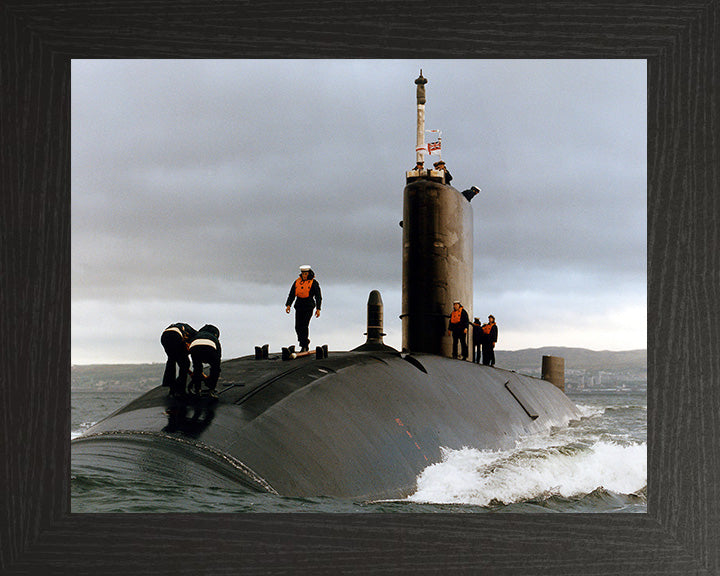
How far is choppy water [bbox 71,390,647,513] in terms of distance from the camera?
4.99 meters

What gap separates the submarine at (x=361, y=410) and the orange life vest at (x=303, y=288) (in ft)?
1.96

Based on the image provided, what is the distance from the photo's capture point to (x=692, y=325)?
482 centimetres

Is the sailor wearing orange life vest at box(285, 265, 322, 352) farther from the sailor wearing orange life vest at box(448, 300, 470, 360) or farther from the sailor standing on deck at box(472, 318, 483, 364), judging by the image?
the sailor standing on deck at box(472, 318, 483, 364)

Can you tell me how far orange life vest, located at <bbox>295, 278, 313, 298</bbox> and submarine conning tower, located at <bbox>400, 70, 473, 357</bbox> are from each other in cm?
386

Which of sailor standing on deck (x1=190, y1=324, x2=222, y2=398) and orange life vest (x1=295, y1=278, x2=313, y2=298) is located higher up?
orange life vest (x1=295, y1=278, x2=313, y2=298)

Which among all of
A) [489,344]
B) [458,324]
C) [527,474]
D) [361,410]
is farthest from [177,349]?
[489,344]

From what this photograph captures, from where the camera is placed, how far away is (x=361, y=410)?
7.99m

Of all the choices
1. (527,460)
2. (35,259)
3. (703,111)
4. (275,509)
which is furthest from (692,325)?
(527,460)

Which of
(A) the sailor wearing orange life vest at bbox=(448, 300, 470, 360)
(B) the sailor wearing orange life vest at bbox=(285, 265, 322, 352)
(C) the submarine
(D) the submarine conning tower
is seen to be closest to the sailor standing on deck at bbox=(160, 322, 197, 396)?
(C) the submarine

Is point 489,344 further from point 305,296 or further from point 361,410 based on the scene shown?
point 361,410

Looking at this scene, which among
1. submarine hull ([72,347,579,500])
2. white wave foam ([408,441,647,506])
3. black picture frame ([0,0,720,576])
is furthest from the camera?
white wave foam ([408,441,647,506])

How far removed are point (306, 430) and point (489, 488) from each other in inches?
85.0

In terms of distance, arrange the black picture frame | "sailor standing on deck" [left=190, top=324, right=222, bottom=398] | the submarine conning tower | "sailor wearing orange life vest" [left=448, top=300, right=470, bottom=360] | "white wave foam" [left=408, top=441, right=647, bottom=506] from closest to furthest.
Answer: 1. the black picture frame
2. "sailor standing on deck" [left=190, top=324, right=222, bottom=398]
3. "white wave foam" [left=408, top=441, right=647, bottom=506]
4. "sailor wearing orange life vest" [left=448, top=300, right=470, bottom=360]
5. the submarine conning tower

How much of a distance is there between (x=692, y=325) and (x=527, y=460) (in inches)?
215
